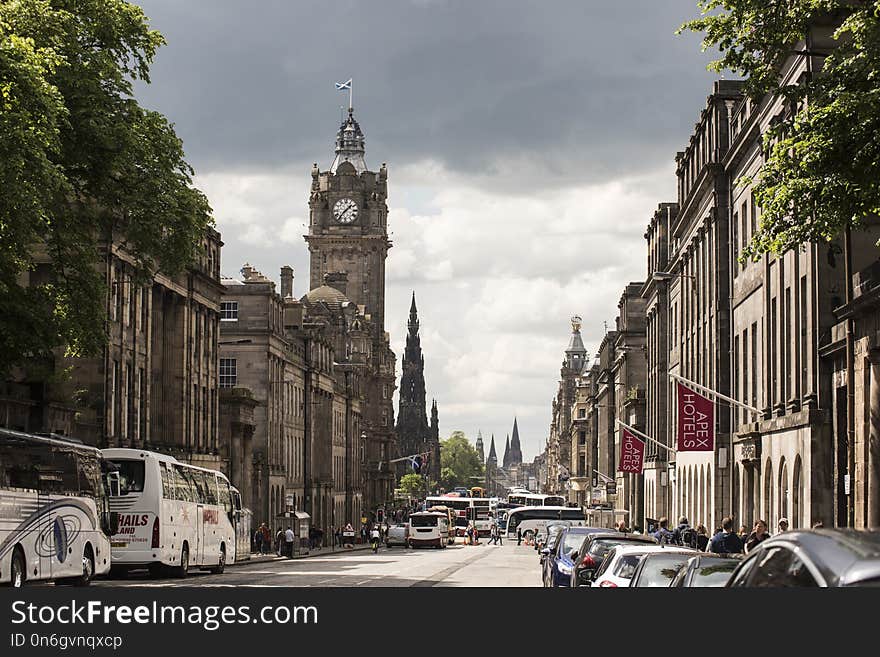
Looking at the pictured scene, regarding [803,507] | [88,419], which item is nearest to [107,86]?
[803,507]

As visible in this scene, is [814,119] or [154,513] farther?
[154,513]

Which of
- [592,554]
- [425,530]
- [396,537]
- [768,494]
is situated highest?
[768,494]

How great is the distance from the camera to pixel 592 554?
2541 cm

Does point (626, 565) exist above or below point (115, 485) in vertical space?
below

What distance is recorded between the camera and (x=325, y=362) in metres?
120

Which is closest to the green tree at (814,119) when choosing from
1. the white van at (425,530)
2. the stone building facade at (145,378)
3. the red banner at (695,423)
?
the red banner at (695,423)

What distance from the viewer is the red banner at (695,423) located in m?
44.8

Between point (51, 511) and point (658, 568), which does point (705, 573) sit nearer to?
point (658, 568)

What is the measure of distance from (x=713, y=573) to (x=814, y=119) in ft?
30.3

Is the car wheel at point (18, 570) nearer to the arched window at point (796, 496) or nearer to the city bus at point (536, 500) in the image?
the arched window at point (796, 496)

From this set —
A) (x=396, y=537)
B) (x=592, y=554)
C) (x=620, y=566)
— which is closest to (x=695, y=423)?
(x=592, y=554)

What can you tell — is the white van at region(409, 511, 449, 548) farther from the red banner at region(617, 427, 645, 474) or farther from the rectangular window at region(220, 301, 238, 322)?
the red banner at region(617, 427, 645, 474)

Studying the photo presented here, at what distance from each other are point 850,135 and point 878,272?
1140 cm

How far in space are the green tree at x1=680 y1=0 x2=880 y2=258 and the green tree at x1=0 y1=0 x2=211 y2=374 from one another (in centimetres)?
1289
